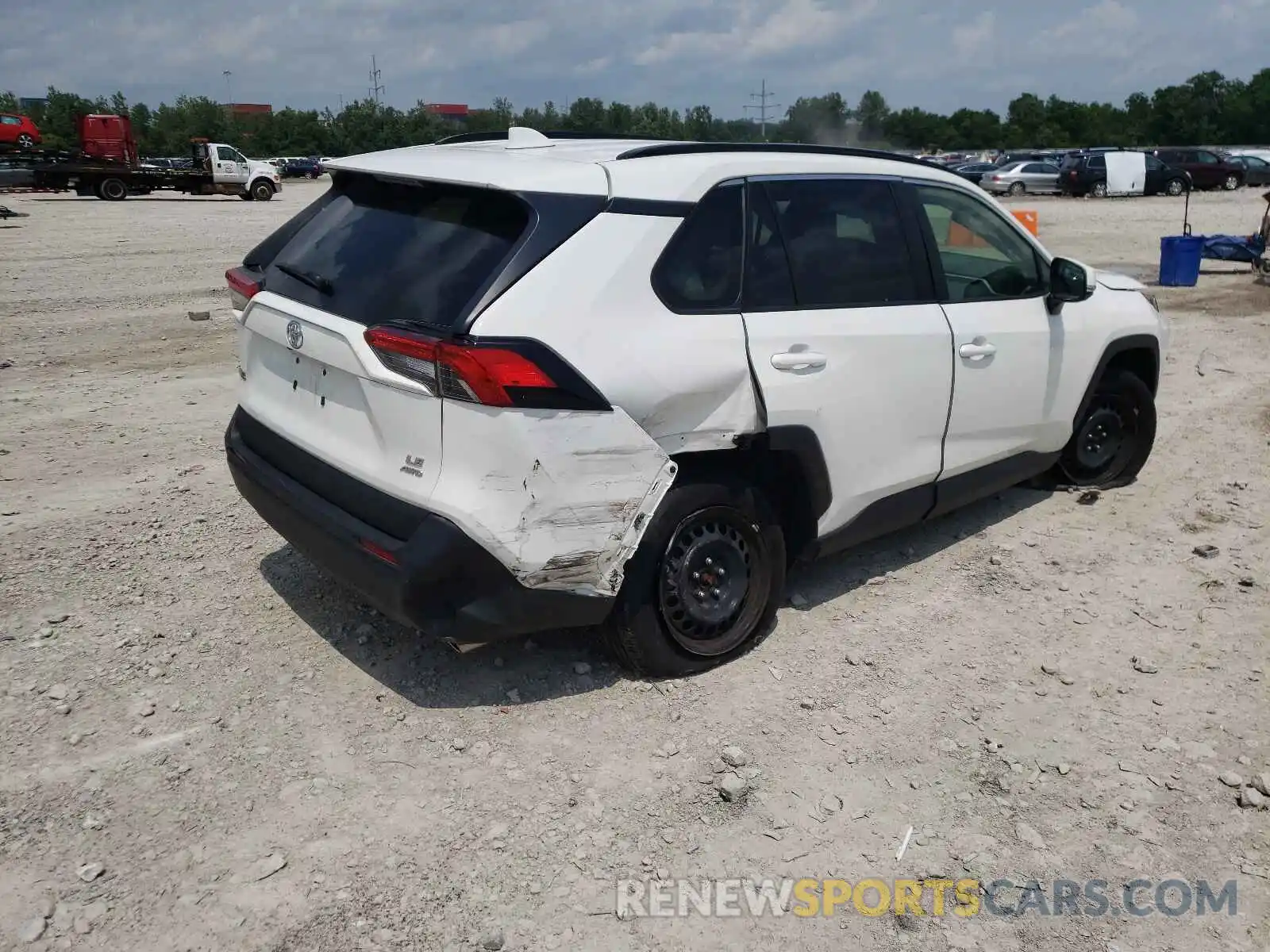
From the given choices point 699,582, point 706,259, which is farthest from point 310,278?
point 699,582

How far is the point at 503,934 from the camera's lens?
2.60 m

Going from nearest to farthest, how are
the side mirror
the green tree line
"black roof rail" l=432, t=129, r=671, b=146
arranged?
"black roof rail" l=432, t=129, r=671, b=146
the side mirror
the green tree line

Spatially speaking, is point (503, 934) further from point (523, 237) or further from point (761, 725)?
point (523, 237)

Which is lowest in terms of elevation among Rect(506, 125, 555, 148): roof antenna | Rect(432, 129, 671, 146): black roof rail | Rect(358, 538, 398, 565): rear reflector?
Rect(358, 538, 398, 565): rear reflector

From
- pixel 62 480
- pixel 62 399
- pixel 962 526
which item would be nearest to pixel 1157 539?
pixel 962 526

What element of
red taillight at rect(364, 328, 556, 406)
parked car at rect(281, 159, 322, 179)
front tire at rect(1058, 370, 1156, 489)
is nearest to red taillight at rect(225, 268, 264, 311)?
Answer: red taillight at rect(364, 328, 556, 406)

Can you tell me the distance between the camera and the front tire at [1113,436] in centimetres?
561

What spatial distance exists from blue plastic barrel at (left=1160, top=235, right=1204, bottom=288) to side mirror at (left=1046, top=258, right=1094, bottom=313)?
407 inches

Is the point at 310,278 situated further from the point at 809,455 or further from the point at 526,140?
the point at 809,455

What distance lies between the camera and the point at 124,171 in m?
33.4

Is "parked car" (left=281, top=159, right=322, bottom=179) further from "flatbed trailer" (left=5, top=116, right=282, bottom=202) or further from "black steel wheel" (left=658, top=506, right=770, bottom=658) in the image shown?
"black steel wheel" (left=658, top=506, right=770, bottom=658)

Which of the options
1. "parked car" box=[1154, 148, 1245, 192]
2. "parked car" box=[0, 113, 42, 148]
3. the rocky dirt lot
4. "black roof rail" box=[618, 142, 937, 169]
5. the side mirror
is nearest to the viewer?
the rocky dirt lot

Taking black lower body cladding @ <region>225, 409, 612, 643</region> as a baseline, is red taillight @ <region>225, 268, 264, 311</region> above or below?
above

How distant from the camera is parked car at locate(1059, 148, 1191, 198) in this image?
112 ft
